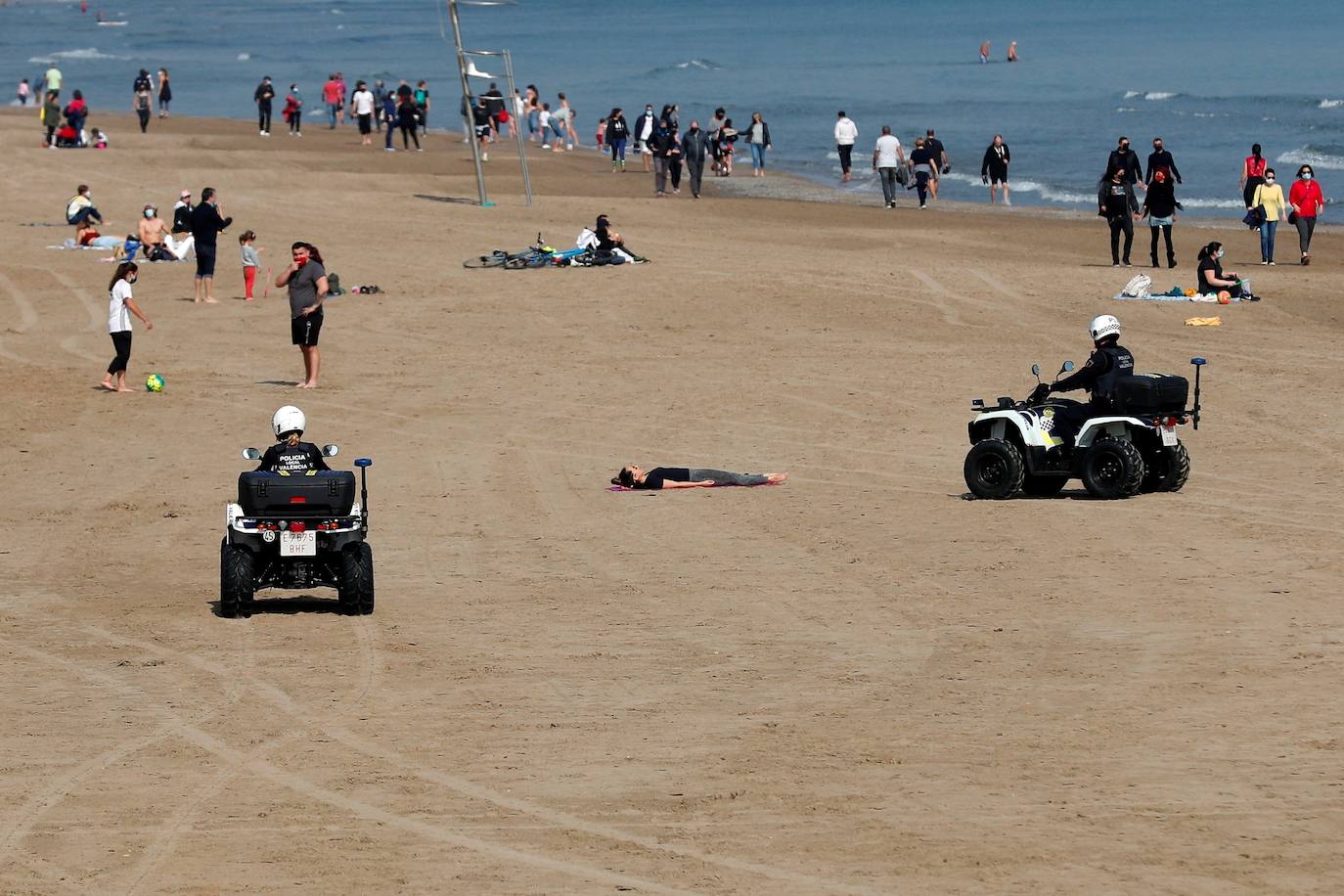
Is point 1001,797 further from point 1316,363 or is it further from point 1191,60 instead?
point 1191,60

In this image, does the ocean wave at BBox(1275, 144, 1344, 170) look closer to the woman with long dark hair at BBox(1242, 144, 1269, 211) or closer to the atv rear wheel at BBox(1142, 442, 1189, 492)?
the woman with long dark hair at BBox(1242, 144, 1269, 211)

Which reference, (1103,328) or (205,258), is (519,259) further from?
(1103,328)

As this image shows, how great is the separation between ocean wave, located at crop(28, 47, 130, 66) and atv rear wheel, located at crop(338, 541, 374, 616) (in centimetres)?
9416

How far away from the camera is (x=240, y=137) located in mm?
55219

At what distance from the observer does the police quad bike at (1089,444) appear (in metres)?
17.0

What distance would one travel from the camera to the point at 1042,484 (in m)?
17.9

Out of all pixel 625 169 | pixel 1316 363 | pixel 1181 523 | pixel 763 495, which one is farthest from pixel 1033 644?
pixel 625 169

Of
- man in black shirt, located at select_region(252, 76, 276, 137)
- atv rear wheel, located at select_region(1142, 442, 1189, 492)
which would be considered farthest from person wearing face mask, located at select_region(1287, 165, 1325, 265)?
man in black shirt, located at select_region(252, 76, 276, 137)

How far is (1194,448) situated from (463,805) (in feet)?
40.0

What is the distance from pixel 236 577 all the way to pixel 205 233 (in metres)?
17.2

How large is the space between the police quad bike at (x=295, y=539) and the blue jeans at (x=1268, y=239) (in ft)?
73.9

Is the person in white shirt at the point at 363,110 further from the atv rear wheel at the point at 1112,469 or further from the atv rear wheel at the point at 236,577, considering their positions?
the atv rear wheel at the point at 236,577

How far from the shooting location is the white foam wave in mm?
55281

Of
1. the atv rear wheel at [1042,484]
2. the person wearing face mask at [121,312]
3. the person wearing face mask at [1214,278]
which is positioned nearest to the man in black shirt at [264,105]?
the person wearing face mask at [1214,278]
